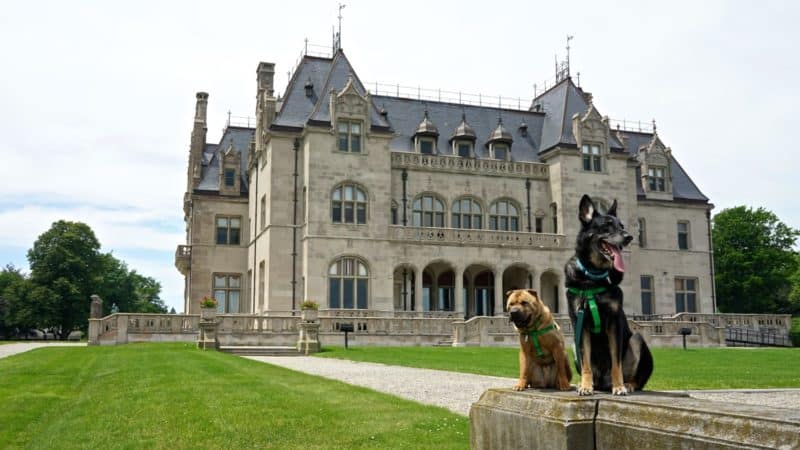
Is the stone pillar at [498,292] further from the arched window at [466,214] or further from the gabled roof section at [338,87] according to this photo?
the gabled roof section at [338,87]

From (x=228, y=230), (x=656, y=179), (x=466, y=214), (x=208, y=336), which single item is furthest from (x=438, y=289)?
(x=656, y=179)

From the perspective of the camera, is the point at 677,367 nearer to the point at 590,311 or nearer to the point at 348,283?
the point at 590,311

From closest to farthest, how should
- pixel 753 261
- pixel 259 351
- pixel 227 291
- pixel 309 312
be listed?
pixel 259 351 → pixel 309 312 → pixel 227 291 → pixel 753 261

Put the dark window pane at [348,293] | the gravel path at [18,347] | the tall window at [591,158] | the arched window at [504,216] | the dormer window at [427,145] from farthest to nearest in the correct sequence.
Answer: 1. the tall window at [591,158]
2. the arched window at [504,216]
3. the dormer window at [427,145]
4. the dark window pane at [348,293]
5. the gravel path at [18,347]

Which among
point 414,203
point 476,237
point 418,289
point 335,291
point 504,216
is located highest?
point 414,203

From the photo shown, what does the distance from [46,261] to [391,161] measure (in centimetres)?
3945

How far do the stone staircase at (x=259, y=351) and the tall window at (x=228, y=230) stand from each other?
49.7 ft

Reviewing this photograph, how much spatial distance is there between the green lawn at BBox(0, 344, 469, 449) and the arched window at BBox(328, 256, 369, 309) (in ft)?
70.9

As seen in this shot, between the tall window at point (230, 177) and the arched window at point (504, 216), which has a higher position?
the tall window at point (230, 177)

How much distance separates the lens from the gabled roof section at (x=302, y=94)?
136 ft

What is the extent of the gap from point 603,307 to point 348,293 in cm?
3449

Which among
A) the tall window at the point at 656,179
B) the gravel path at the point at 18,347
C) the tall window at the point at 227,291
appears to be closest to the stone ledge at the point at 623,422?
the gravel path at the point at 18,347

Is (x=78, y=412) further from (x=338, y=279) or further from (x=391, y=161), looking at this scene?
(x=391, y=161)

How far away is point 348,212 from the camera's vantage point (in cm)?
4006
